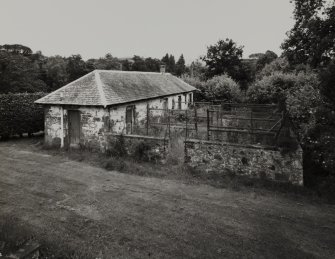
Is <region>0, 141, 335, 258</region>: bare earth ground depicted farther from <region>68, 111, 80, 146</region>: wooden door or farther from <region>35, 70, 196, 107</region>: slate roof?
<region>35, 70, 196, 107</region>: slate roof

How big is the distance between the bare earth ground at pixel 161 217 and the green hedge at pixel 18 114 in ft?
27.9

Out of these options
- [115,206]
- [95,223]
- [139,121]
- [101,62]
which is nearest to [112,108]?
[139,121]

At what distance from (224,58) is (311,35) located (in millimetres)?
32916

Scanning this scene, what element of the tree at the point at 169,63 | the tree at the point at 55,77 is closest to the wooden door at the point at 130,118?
the tree at the point at 55,77

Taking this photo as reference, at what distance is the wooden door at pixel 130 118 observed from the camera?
707 inches

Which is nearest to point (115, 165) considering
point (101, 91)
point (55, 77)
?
point (101, 91)

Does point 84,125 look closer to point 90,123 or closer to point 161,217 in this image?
point 90,123

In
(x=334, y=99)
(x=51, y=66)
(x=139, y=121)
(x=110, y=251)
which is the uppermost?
(x=51, y=66)

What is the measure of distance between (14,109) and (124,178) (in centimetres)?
1226

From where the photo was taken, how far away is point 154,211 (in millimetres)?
8289

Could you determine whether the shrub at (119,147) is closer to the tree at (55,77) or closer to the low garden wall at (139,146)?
the low garden wall at (139,146)

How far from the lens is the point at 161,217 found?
788 centimetres

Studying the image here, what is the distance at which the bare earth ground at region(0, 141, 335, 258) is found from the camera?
248 inches

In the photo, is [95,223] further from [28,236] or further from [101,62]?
[101,62]
